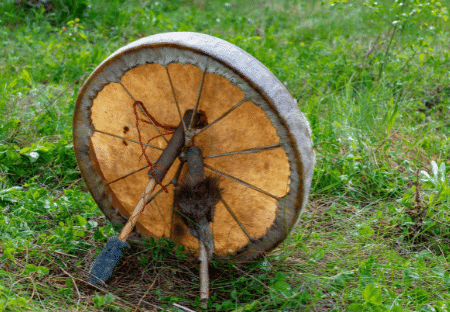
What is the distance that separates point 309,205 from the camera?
235cm

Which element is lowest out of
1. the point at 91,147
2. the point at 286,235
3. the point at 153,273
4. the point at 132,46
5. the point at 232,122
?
the point at 153,273

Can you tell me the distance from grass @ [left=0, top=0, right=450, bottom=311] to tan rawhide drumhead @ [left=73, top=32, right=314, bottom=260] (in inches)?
6.5

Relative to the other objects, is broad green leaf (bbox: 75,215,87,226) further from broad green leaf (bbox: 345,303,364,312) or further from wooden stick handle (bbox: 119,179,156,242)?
broad green leaf (bbox: 345,303,364,312)

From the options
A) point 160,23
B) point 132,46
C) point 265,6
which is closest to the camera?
point 132,46

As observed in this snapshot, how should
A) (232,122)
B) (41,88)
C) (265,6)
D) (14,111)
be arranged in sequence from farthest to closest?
(265,6) → (41,88) → (14,111) → (232,122)

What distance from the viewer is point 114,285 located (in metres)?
1.73

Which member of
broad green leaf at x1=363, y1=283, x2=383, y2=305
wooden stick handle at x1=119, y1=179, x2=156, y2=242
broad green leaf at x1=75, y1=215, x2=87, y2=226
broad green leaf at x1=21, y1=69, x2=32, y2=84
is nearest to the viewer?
broad green leaf at x1=363, y1=283, x2=383, y2=305

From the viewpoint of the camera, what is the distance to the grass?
163cm

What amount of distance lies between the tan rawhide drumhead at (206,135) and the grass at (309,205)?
0.54 feet

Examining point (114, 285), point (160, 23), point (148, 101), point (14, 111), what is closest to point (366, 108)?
point (148, 101)

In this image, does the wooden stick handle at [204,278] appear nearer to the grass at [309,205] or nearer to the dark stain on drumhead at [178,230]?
the grass at [309,205]

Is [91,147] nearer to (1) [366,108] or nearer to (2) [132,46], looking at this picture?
(2) [132,46]

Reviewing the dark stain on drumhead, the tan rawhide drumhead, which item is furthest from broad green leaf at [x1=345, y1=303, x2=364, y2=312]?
the dark stain on drumhead

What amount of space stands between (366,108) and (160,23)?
2.97m
